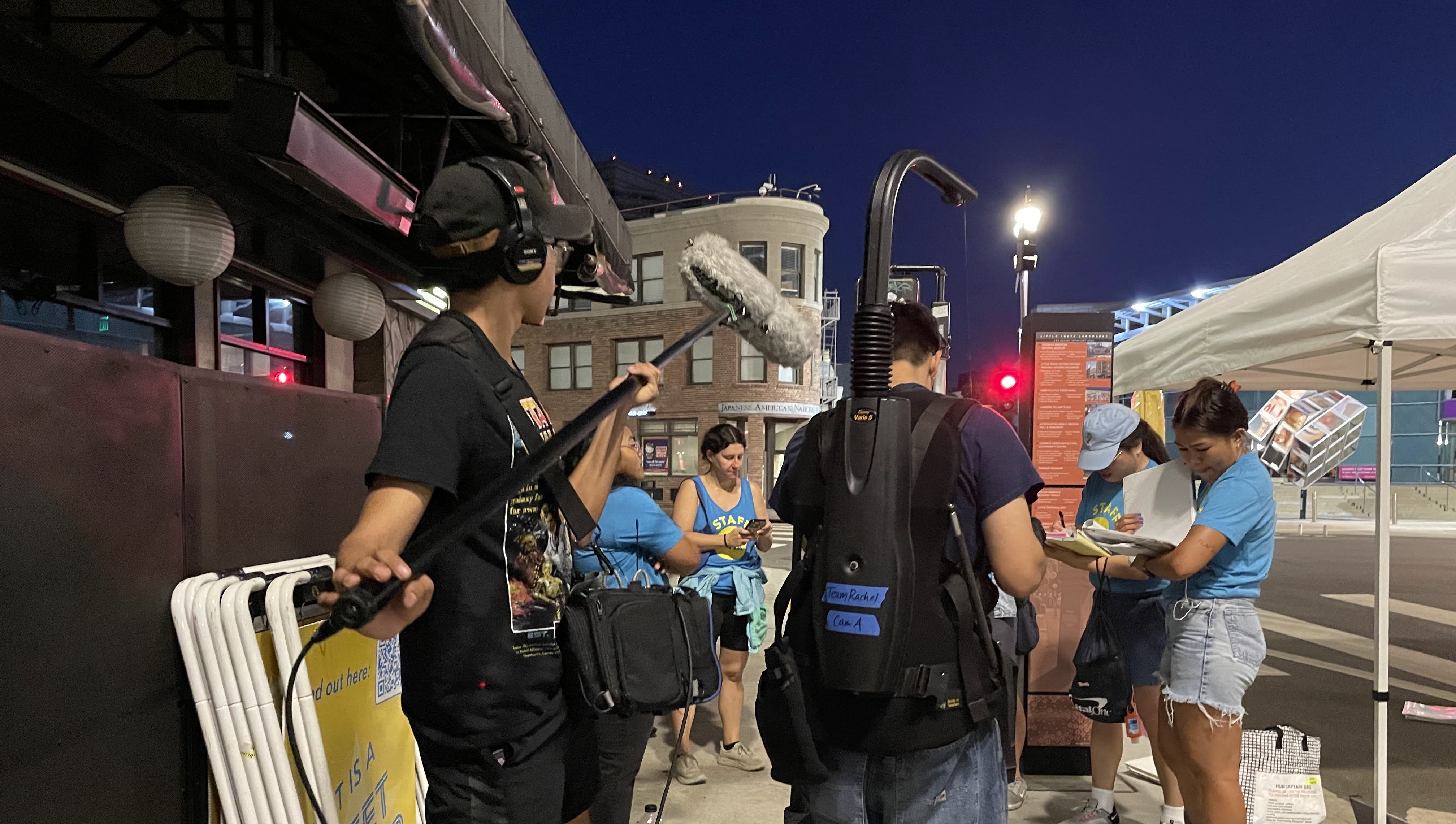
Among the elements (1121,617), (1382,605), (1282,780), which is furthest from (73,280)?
(1382,605)

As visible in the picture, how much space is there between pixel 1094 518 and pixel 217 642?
396 cm

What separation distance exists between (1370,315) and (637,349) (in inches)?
894

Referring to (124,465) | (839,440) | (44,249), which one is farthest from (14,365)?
(44,249)

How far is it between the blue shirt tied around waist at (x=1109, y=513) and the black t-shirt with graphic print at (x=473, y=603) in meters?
3.05

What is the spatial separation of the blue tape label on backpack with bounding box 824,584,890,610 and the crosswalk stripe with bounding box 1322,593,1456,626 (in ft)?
32.8

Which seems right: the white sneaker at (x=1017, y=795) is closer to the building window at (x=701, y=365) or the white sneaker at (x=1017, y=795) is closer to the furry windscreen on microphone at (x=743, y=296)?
the furry windscreen on microphone at (x=743, y=296)

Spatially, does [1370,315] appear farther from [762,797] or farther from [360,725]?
[360,725]

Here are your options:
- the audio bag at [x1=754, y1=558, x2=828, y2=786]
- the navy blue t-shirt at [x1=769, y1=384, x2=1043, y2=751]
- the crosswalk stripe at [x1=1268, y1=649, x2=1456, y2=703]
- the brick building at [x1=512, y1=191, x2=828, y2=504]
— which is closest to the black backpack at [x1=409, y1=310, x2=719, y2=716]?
the audio bag at [x1=754, y1=558, x2=828, y2=786]

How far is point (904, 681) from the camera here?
168cm

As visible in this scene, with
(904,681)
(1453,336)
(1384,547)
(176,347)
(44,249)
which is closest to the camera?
(904,681)

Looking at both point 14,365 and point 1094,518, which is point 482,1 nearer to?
point 14,365

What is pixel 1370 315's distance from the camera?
10.7ft

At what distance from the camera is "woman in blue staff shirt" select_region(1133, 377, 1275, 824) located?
2789 mm

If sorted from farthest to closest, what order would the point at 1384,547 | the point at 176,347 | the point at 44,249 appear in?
the point at 176,347 < the point at 44,249 < the point at 1384,547
